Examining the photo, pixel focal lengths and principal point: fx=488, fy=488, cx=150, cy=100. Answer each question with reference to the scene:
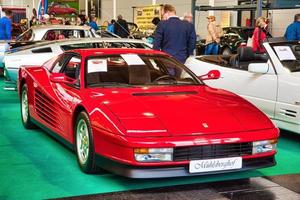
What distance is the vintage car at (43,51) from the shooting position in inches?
373

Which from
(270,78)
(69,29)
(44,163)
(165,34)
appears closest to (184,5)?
(69,29)

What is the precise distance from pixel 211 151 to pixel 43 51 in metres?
6.41

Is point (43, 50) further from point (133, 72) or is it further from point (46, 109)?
point (133, 72)

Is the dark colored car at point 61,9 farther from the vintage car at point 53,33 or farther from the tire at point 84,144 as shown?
the tire at point 84,144

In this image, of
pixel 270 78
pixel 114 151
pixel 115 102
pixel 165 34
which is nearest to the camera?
pixel 114 151

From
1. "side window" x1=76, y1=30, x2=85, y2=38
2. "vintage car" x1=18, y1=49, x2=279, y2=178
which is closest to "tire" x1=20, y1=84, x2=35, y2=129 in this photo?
"vintage car" x1=18, y1=49, x2=279, y2=178

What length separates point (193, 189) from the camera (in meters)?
4.33

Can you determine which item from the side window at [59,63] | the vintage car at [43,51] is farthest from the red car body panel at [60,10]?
the side window at [59,63]

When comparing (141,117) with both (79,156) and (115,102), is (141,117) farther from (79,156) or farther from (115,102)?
(79,156)

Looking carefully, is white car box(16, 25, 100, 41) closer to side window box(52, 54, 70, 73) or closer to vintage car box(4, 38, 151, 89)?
vintage car box(4, 38, 151, 89)

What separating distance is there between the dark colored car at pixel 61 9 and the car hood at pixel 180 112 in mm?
23863

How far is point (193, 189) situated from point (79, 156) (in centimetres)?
119

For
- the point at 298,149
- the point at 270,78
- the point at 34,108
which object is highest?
the point at 270,78

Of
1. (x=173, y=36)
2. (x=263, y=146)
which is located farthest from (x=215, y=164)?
(x=173, y=36)
